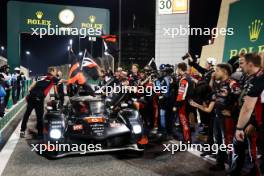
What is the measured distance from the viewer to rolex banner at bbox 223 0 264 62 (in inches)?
507

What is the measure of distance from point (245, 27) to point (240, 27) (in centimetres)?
40

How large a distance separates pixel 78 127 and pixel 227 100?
2801 mm

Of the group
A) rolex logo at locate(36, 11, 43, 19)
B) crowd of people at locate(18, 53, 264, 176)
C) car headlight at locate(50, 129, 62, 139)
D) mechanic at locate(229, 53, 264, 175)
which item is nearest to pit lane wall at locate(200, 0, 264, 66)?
crowd of people at locate(18, 53, 264, 176)

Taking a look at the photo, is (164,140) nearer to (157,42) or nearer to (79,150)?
(79,150)

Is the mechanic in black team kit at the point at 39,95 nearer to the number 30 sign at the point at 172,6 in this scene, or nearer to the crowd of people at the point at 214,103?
the crowd of people at the point at 214,103

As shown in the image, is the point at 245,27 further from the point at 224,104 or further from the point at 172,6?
the point at 224,104

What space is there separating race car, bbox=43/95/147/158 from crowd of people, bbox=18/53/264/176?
1195mm

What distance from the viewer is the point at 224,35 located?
16.1 meters

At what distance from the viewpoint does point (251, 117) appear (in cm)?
443

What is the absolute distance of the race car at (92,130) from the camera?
6621 millimetres

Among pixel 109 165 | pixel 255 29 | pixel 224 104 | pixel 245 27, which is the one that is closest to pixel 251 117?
pixel 224 104

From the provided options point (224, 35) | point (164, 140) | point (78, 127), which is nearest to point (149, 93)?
point (164, 140)

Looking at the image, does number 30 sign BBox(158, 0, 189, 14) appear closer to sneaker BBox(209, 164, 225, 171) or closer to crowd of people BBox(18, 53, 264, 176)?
crowd of people BBox(18, 53, 264, 176)

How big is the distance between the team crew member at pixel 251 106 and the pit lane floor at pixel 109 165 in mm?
1411
